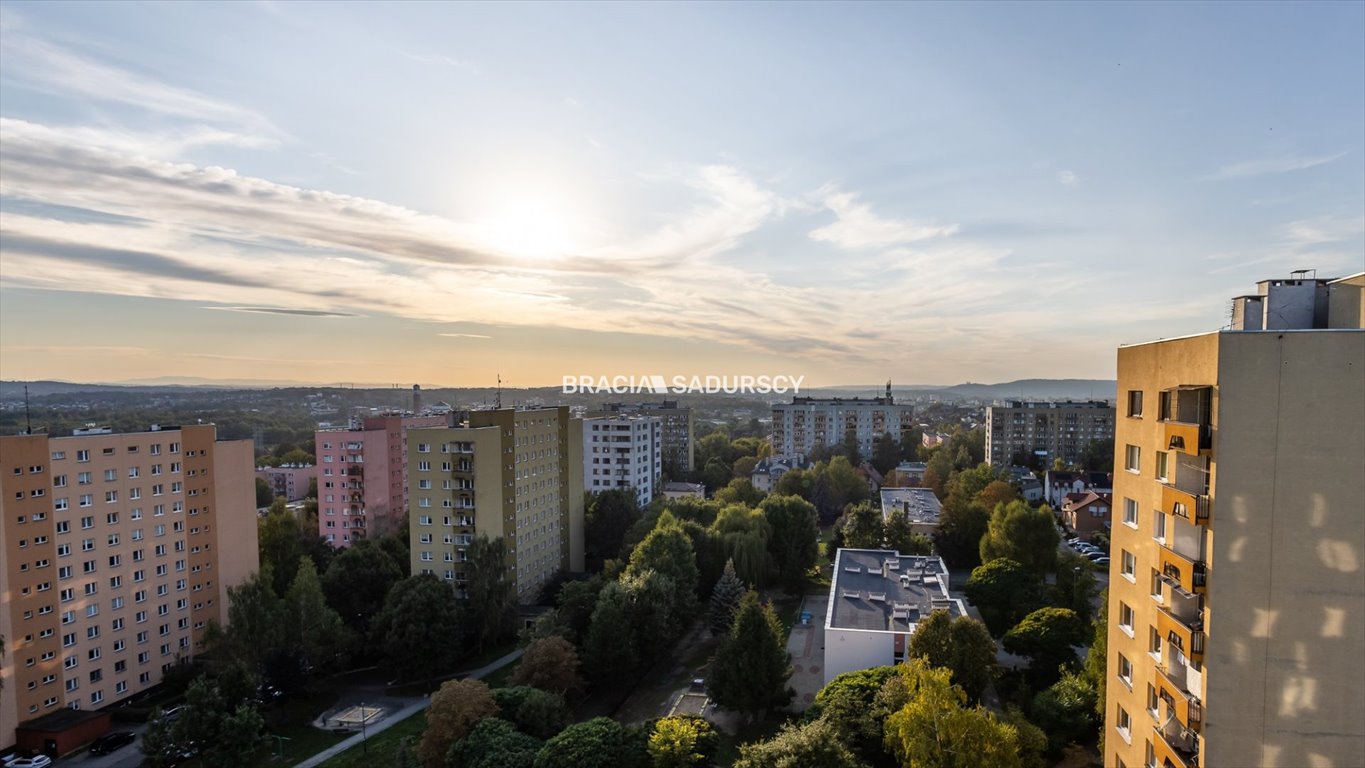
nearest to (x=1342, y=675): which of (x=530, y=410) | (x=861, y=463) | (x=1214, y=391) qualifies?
(x=1214, y=391)

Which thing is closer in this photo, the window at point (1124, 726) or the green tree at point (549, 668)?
the window at point (1124, 726)

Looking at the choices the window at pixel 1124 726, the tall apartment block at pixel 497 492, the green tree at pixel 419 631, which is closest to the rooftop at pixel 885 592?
the window at pixel 1124 726

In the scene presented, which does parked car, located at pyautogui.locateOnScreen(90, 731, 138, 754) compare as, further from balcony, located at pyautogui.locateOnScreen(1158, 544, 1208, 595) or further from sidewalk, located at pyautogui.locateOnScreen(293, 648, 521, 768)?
balcony, located at pyautogui.locateOnScreen(1158, 544, 1208, 595)

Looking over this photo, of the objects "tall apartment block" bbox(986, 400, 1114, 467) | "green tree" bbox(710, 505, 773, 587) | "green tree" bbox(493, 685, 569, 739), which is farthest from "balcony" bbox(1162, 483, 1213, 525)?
"tall apartment block" bbox(986, 400, 1114, 467)

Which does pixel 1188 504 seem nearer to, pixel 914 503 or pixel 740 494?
pixel 914 503

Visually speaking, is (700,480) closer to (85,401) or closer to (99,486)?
(99,486)

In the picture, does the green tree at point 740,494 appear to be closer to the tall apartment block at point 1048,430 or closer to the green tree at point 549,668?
the green tree at point 549,668
